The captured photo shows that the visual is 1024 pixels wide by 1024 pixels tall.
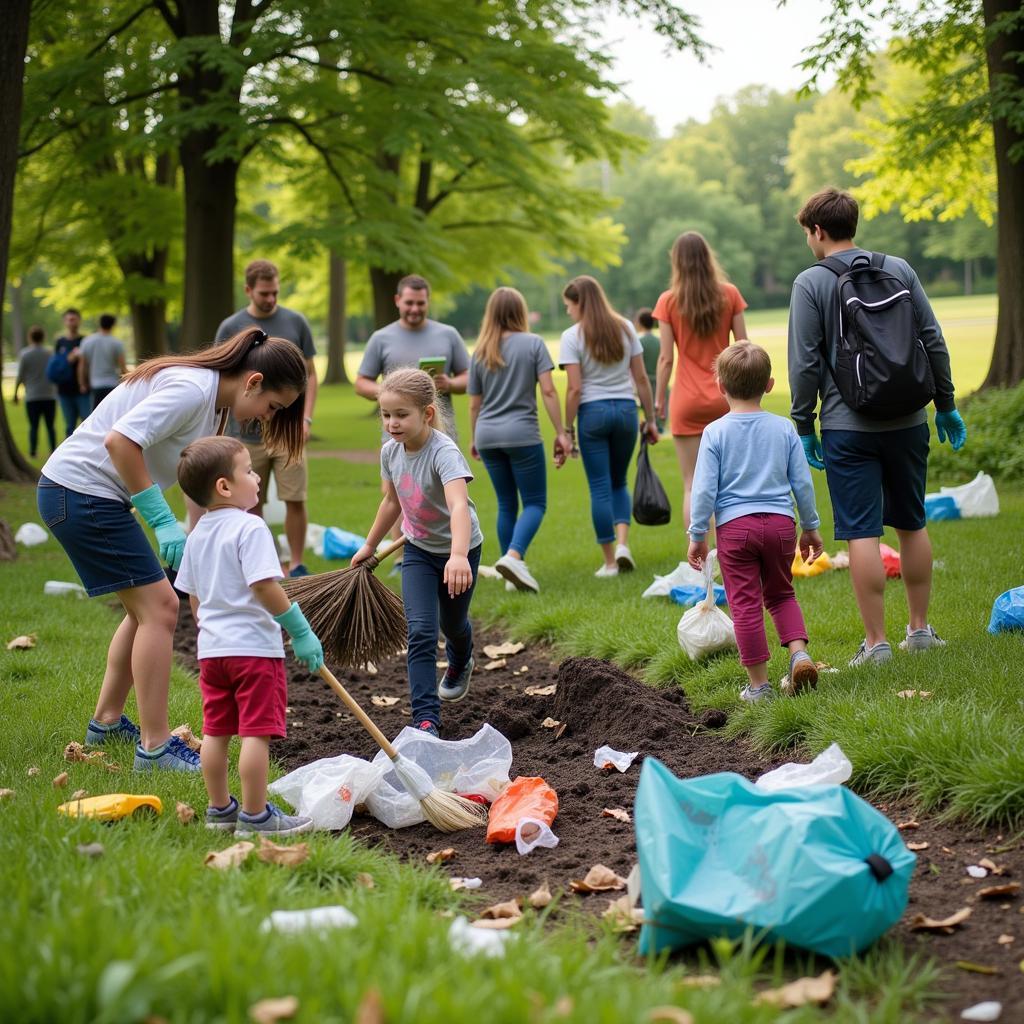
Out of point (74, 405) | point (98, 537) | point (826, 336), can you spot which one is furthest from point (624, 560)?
point (74, 405)

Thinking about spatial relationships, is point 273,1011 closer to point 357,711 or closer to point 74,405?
point 357,711

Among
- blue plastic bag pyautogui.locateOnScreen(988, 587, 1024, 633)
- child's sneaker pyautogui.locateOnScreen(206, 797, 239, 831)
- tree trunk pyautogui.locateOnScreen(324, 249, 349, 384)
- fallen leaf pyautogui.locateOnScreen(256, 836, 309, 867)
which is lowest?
child's sneaker pyautogui.locateOnScreen(206, 797, 239, 831)

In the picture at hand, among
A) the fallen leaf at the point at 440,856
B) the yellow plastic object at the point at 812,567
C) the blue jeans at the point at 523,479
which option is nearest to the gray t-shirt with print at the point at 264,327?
the blue jeans at the point at 523,479

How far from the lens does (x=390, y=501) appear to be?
5.77m

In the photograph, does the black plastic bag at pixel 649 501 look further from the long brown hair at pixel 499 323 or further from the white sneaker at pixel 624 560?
the long brown hair at pixel 499 323

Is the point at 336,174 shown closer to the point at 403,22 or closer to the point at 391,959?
the point at 403,22

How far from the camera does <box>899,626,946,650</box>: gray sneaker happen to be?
5.67m

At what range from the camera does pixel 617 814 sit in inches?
175

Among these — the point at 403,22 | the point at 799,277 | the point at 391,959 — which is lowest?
the point at 391,959

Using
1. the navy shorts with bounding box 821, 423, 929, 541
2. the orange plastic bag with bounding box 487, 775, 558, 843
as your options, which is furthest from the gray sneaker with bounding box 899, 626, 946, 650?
the orange plastic bag with bounding box 487, 775, 558, 843

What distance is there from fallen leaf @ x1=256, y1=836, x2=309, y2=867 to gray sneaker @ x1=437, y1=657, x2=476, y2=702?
2384mm

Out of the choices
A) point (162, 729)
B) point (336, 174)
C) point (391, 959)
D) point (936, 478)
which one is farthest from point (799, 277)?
point (336, 174)

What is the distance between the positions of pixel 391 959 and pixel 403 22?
17579 millimetres

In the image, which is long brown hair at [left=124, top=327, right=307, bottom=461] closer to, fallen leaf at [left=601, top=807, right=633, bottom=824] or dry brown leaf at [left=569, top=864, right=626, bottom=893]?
fallen leaf at [left=601, top=807, right=633, bottom=824]
